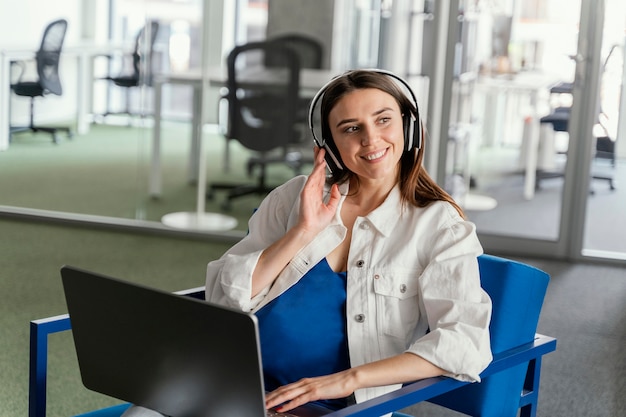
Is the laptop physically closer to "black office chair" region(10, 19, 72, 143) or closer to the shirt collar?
the shirt collar

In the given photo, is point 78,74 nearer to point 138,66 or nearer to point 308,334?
point 138,66

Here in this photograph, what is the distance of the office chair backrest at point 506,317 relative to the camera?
7.22ft

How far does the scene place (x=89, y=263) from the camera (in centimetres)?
498

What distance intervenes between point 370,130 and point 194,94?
365 cm

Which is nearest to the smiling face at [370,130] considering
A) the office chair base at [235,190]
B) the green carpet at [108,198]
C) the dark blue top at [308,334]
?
the dark blue top at [308,334]

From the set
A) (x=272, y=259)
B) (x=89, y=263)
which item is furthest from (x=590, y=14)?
(x=272, y=259)

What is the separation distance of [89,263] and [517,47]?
2557mm

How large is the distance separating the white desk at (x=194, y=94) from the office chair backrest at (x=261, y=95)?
68 mm

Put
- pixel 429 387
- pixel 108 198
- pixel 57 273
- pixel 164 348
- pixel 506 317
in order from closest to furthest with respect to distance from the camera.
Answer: pixel 164 348
pixel 429 387
pixel 506 317
pixel 57 273
pixel 108 198

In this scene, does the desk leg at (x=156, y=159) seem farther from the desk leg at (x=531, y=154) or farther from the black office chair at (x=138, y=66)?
the desk leg at (x=531, y=154)

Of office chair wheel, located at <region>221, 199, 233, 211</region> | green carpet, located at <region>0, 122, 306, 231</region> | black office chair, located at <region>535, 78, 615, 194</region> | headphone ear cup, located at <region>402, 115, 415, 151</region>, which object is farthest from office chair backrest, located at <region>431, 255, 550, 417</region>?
office chair wheel, located at <region>221, 199, 233, 211</region>

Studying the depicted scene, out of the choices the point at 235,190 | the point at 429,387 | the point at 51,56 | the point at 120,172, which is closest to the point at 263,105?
the point at 235,190

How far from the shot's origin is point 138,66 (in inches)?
220

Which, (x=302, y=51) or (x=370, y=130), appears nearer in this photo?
(x=370, y=130)
